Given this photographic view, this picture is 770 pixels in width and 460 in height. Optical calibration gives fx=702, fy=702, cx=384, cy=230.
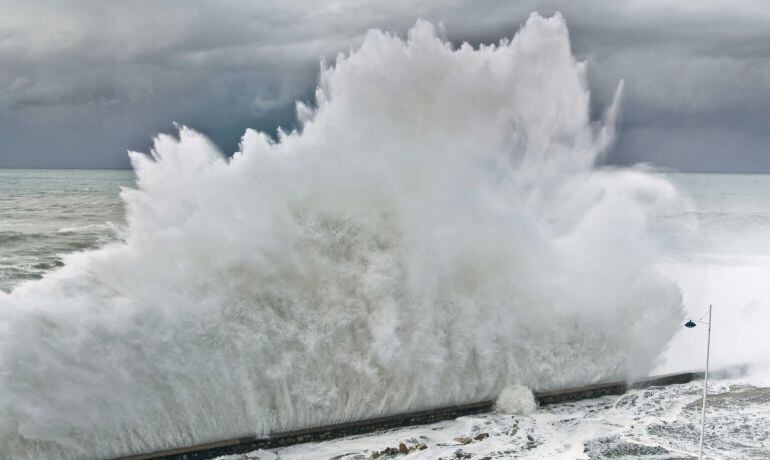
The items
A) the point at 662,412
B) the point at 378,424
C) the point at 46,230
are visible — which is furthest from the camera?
the point at 46,230

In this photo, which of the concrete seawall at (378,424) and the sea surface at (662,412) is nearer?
the concrete seawall at (378,424)

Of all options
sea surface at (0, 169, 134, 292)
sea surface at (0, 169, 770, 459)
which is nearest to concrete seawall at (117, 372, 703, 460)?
sea surface at (0, 169, 770, 459)

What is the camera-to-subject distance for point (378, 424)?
1599cm

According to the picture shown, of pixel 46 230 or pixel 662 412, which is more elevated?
pixel 46 230

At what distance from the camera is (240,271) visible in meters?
16.1

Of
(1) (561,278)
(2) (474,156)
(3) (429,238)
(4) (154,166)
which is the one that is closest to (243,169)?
(4) (154,166)

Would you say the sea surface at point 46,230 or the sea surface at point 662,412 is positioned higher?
the sea surface at point 46,230

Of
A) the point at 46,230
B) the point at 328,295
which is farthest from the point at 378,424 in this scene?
the point at 46,230

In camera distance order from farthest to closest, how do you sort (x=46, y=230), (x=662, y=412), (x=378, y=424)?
(x=46, y=230) < (x=662, y=412) < (x=378, y=424)

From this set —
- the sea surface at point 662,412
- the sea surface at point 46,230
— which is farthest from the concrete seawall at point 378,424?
the sea surface at point 46,230

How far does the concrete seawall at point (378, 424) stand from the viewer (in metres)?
14.2

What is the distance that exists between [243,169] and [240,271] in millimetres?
2711

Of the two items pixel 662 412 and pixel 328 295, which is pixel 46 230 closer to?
pixel 328 295

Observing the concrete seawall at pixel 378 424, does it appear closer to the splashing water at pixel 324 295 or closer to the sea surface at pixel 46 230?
the splashing water at pixel 324 295
